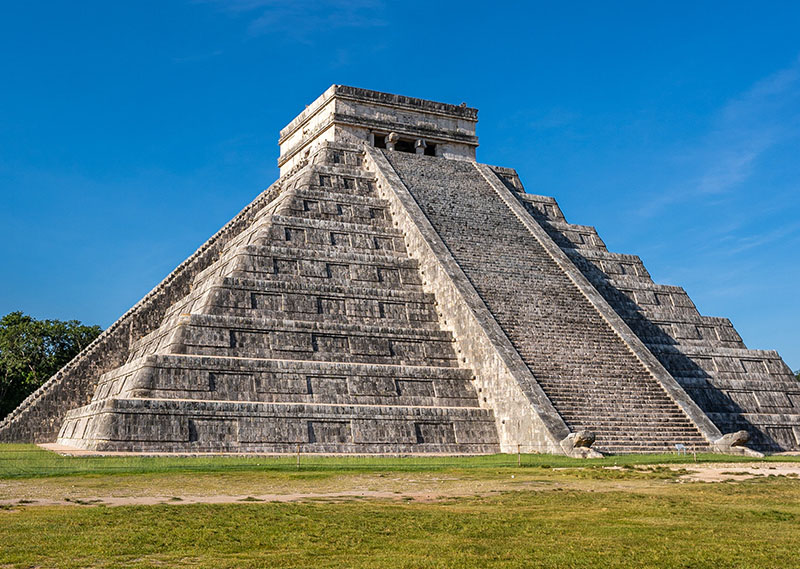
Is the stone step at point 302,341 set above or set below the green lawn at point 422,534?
above

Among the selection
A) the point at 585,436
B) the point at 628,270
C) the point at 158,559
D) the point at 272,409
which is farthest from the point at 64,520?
the point at 628,270

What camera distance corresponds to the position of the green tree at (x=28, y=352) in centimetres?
3356

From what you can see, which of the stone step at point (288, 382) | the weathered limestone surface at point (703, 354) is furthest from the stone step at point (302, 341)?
the weathered limestone surface at point (703, 354)

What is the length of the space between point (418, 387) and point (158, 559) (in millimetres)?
14805

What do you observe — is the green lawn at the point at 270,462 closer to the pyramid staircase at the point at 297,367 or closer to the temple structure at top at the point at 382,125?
the pyramid staircase at the point at 297,367

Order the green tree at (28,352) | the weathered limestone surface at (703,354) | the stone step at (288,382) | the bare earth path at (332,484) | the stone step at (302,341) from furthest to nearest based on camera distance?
the green tree at (28,352) → the weathered limestone surface at (703,354) → the stone step at (302,341) → the stone step at (288,382) → the bare earth path at (332,484)

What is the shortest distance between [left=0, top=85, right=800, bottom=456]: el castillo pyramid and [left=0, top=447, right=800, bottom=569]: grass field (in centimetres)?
413

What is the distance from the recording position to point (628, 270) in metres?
30.7

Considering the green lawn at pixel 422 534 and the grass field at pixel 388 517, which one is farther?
the grass field at pixel 388 517

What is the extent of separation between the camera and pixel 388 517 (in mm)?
9273

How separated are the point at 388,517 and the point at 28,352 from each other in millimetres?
28713

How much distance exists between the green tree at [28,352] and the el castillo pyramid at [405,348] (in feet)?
31.6

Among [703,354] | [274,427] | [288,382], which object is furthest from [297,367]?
[703,354]

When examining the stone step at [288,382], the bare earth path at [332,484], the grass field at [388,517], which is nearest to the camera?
the grass field at [388,517]
